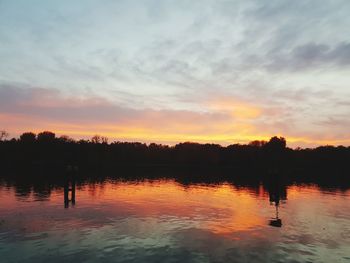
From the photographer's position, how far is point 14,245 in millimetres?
22625

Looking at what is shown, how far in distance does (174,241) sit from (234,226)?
893 centimetres

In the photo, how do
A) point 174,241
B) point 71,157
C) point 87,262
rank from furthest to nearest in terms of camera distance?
point 71,157
point 174,241
point 87,262

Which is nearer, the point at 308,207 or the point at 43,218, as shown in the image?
the point at 43,218

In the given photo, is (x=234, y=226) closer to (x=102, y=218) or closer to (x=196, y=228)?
(x=196, y=228)

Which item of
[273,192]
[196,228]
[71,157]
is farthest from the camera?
[71,157]

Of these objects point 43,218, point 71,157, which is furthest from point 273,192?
point 71,157

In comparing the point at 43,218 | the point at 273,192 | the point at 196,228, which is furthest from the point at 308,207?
the point at 43,218

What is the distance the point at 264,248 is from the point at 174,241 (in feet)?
20.2

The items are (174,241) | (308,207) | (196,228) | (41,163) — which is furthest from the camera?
(41,163)

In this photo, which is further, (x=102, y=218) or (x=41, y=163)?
(x=41, y=163)

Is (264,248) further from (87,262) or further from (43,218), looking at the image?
(43,218)

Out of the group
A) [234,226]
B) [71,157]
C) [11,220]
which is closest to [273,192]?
[234,226]

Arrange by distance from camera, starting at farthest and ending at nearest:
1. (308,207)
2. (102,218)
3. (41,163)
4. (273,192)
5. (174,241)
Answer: (41,163)
(308,207)
(273,192)
(102,218)
(174,241)

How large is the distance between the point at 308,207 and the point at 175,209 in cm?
1916
